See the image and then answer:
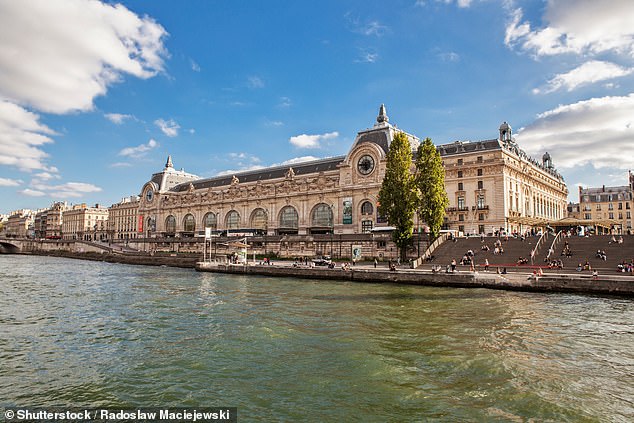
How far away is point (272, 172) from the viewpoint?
9712 centimetres

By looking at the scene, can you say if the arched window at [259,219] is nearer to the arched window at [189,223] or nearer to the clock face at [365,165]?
the arched window at [189,223]

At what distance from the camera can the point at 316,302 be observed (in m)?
27.0

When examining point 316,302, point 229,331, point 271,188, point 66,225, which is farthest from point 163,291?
point 66,225

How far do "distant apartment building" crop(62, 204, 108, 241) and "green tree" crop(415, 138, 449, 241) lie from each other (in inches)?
5726

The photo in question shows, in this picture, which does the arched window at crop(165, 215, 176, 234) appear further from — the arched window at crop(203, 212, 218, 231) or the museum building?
the arched window at crop(203, 212, 218, 231)

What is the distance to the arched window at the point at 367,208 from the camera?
7544 centimetres

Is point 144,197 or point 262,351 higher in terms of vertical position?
point 144,197

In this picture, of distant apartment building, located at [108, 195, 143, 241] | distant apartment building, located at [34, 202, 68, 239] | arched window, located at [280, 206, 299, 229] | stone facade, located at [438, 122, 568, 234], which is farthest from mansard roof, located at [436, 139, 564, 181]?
distant apartment building, located at [34, 202, 68, 239]

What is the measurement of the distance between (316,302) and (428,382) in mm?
15152

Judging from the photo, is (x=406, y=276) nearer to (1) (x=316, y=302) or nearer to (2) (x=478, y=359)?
(1) (x=316, y=302)

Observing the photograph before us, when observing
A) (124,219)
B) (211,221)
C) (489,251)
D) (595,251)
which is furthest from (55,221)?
(595,251)

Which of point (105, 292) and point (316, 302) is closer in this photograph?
point (316, 302)

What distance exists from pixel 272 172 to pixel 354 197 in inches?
1071

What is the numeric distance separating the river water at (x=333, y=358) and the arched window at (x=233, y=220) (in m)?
70.1
